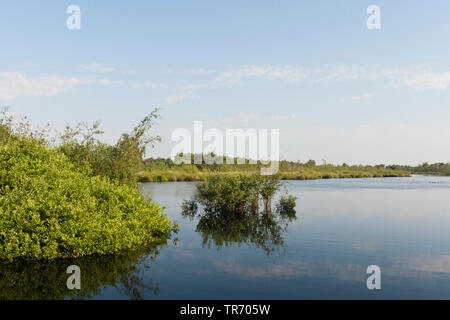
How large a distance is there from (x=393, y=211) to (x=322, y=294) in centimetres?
1796

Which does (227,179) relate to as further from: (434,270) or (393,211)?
(434,270)

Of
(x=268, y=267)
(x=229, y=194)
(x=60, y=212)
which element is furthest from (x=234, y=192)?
(x=60, y=212)

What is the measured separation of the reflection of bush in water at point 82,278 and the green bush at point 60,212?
1.60ft

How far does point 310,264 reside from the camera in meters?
11.7

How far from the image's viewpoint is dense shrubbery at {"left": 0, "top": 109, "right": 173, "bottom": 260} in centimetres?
1125

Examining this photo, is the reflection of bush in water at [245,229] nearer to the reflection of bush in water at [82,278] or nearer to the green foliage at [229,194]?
the green foliage at [229,194]

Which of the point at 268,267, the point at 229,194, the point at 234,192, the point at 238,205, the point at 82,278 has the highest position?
the point at 234,192

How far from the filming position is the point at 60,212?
11.9 metres

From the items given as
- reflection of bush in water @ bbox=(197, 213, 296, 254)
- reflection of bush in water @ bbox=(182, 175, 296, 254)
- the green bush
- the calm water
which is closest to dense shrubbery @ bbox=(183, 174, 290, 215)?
reflection of bush in water @ bbox=(182, 175, 296, 254)

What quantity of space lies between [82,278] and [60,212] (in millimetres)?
2915

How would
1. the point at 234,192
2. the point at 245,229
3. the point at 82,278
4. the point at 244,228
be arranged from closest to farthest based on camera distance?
the point at 82,278, the point at 245,229, the point at 244,228, the point at 234,192

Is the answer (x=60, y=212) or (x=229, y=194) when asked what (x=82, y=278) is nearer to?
(x=60, y=212)
